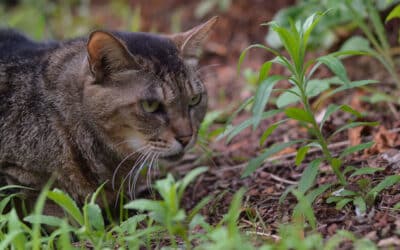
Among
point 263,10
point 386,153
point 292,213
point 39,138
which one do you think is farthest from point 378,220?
point 263,10

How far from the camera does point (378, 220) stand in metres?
2.45

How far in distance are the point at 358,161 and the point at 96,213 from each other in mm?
1498

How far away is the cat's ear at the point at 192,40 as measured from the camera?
3.28 metres

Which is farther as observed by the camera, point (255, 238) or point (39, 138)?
point (39, 138)

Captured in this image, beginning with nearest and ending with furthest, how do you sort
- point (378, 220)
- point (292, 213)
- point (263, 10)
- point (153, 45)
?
point (378, 220) < point (292, 213) < point (153, 45) < point (263, 10)

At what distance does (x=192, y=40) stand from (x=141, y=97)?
1.77 ft

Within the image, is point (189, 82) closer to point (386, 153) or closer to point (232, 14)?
point (386, 153)

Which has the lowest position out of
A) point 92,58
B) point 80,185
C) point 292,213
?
point 292,213

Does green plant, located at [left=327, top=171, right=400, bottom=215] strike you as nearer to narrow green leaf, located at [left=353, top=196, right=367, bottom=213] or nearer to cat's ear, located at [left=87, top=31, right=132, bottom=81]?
narrow green leaf, located at [left=353, top=196, right=367, bottom=213]

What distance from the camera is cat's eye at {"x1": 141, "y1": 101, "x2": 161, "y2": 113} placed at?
9.75 feet

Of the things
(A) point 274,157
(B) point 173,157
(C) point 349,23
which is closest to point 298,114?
(B) point 173,157

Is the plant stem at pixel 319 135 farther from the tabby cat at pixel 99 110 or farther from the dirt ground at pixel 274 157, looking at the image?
the tabby cat at pixel 99 110

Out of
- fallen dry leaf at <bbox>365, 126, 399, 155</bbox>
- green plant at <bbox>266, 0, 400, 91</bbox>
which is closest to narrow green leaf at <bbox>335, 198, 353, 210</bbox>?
fallen dry leaf at <bbox>365, 126, 399, 155</bbox>

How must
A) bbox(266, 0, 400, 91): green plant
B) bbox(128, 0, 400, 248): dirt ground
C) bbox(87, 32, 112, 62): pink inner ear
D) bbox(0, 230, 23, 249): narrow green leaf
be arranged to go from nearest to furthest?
bbox(0, 230, 23, 249): narrow green leaf
bbox(128, 0, 400, 248): dirt ground
bbox(87, 32, 112, 62): pink inner ear
bbox(266, 0, 400, 91): green plant
